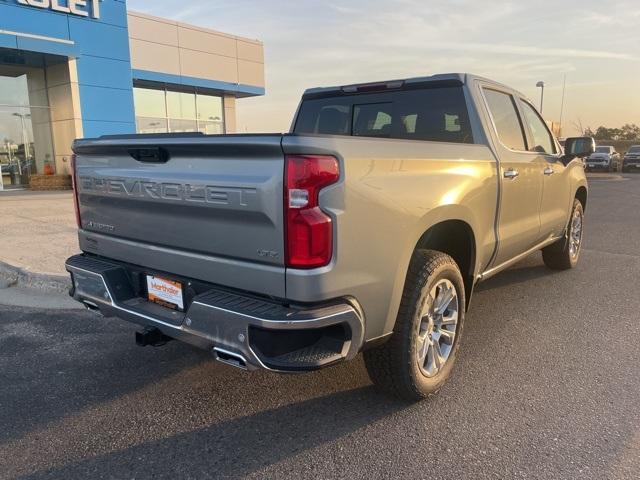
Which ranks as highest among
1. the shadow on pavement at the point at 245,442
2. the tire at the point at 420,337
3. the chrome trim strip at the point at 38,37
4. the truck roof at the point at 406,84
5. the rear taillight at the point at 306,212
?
the chrome trim strip at the point at 38,37

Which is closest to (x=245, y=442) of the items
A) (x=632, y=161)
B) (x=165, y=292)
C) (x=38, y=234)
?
(x=165, y=292)

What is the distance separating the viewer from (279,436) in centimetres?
280

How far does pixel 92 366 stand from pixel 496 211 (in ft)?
10.1

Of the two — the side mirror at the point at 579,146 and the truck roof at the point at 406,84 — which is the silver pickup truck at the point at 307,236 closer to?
the truck roof at the point at 406,84

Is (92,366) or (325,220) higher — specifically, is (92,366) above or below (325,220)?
below

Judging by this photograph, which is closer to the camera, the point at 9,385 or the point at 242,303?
the point at 242,303

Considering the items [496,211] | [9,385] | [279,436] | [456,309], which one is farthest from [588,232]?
[9,385]

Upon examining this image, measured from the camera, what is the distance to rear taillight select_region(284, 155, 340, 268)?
227cm

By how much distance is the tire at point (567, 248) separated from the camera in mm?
6008

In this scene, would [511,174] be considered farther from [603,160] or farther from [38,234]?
[603,160]

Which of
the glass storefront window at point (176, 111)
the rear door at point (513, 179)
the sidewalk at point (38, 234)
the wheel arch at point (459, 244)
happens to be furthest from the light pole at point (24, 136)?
the wheel arch at point (459, 244)

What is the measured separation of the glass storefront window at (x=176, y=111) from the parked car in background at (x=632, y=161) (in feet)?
87.2

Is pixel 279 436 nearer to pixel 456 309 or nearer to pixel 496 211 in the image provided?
pixel 456 309

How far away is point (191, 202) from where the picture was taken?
8.66 feet
